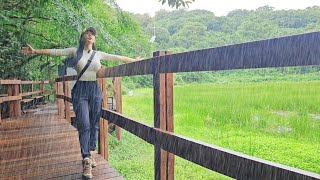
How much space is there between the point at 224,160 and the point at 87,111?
1.76m

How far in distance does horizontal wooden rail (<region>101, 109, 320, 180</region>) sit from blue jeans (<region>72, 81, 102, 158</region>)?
1037 millimetres

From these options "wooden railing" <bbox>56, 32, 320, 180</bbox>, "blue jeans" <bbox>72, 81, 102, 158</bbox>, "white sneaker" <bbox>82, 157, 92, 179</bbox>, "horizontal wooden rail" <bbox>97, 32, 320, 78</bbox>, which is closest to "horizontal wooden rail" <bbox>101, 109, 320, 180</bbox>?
"wooden railing" <bbox>56, 32, 320, 180</bbox>

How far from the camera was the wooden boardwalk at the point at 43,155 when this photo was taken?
102 inches

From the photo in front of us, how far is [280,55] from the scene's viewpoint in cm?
80

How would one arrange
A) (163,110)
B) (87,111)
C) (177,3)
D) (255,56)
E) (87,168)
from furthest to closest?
(177,3) < (87,111) < (87,168) < (163,110) < (255,56)

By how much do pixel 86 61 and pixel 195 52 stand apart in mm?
1659

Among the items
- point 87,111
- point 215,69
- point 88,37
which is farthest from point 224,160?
point 88,37

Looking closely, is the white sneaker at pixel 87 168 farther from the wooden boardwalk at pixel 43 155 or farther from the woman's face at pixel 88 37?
the woman's face at pixel 88 37

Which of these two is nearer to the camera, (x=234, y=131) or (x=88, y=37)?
(x=88, y=37)

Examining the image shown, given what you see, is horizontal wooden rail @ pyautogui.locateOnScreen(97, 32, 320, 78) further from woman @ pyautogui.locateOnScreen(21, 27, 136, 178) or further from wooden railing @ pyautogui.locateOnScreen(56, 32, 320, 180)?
woman @ pyautogui.locateOnScreen(21, 27, 136, 178)

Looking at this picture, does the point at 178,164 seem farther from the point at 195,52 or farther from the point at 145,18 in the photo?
the point at 145,18

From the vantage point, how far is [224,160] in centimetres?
105

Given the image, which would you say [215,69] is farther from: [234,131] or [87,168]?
[234,131]

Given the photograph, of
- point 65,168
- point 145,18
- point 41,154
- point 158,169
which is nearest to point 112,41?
→ point 41,154
